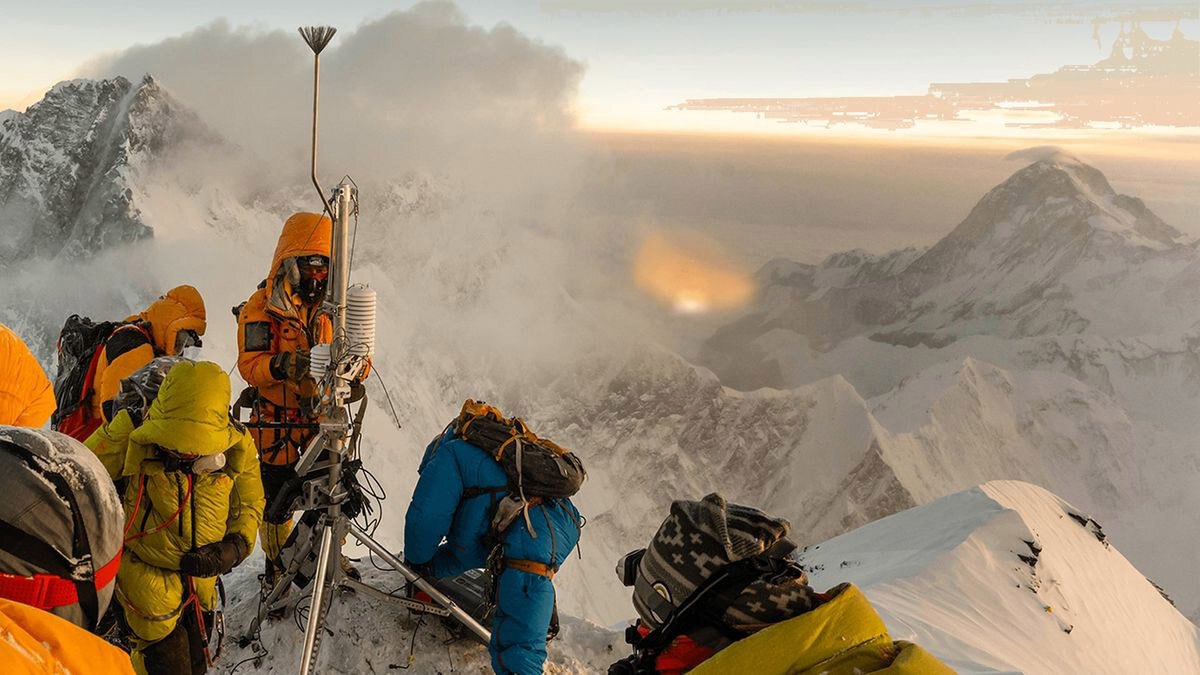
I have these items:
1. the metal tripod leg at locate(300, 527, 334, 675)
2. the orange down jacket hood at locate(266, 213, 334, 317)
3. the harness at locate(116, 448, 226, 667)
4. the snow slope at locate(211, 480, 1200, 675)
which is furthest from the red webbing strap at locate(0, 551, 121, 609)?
the orange down jacket hood at locate(266, 213, 334, 317)

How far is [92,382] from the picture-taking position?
6.45 metres

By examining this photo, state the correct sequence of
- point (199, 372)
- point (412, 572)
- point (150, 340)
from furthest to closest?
point (150, 340)
point (412, 572)
point (199, 372)

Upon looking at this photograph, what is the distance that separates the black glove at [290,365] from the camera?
5902 millimetres

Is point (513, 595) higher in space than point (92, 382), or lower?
lower

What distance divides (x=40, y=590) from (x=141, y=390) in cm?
345

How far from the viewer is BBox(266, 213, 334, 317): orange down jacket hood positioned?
614 cm

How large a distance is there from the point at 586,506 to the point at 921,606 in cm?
8149

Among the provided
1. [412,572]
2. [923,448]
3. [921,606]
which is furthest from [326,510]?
[923,448]

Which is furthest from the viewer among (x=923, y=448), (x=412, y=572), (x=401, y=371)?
(x=923, y=448)

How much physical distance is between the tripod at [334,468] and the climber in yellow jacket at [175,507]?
0.49m

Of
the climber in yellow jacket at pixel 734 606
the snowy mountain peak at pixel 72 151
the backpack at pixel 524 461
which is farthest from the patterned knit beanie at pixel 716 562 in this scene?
the snowy mountain peak at pixel 72 151

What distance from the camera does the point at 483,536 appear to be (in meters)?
5.02

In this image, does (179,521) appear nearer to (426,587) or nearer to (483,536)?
(426,587)

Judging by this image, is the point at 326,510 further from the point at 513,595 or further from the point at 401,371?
the point at 401,371
